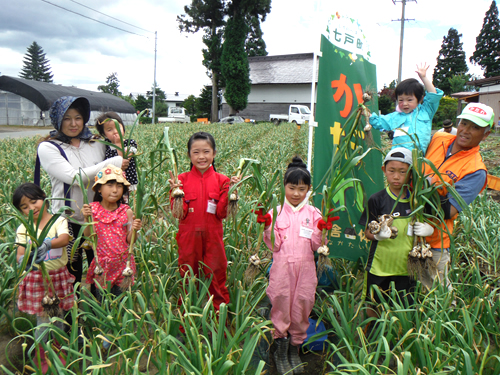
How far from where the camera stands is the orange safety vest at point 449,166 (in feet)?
6.38

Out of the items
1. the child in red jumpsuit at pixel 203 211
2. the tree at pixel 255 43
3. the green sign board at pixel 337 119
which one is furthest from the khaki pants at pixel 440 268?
the tree at pixel 255 43

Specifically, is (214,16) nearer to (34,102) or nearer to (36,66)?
(34,102)

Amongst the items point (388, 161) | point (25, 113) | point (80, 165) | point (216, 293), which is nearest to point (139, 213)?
point (80, 165)

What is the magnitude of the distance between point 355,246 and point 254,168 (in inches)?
39.7

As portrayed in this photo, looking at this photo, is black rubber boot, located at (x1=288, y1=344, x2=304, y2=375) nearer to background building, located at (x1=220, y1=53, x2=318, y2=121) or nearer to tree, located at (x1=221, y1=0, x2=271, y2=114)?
tree, located at (x1=221, y1=0, x2=271, y2=114)

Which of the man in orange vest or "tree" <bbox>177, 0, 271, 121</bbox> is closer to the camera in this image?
the man in orange vest

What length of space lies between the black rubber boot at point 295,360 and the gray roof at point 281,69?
1215 inches

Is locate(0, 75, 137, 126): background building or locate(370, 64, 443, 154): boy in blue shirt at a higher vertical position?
locate(0, 75, 137, 126): background building

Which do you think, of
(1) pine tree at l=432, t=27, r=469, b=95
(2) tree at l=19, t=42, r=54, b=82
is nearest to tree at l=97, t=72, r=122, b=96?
(2) tree at l=19, t=42, r=54, b=82

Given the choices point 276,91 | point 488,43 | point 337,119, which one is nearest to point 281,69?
point 276,91

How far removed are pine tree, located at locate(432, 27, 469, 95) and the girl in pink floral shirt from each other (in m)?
41.2

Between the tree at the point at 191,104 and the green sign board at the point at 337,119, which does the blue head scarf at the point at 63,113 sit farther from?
the tree at the point at 191,104

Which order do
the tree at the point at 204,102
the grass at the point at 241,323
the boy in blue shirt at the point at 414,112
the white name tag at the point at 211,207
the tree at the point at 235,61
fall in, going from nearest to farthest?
the grass at the point at 241,323
the white name tag at the point at 211,207
the boy in blue shirt at the point at 414,112
the tree at the point at 235,61
the tree at the point at 204,102

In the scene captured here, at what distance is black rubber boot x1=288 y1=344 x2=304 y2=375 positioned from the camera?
1895 millimetres
